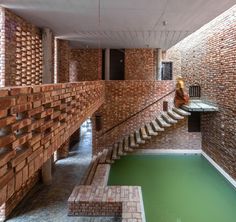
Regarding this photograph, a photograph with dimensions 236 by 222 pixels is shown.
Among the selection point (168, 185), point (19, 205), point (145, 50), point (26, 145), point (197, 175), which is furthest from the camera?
point (145, 50)

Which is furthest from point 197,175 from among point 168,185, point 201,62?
point 201,62

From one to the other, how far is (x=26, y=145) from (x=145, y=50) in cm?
1121

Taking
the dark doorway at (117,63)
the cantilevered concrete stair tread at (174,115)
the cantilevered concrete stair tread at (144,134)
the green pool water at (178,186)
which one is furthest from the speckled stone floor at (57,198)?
the dark doorway at (117,63)

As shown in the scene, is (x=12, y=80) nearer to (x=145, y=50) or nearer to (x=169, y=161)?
(x=169, y=161)

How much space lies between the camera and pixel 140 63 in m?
12.9

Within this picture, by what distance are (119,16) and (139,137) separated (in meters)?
4.91

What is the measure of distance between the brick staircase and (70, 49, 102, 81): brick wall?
139 inches

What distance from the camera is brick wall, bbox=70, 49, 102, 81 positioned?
12.8 meters

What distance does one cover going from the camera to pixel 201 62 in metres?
10.9

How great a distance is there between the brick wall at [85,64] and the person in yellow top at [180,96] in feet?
12.9

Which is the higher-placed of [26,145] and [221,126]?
[26,145]

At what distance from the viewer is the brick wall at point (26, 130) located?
1.79m

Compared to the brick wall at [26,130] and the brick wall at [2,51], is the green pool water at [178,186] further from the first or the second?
the brick wall at [2,51]

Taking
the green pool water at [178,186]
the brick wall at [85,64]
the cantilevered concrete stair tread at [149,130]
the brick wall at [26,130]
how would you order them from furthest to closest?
the brick wall at [85,64] < the cantilevered concrete stair tread at [149,130] < the green pool water at [178,186] < the brick wall at [26,130]
